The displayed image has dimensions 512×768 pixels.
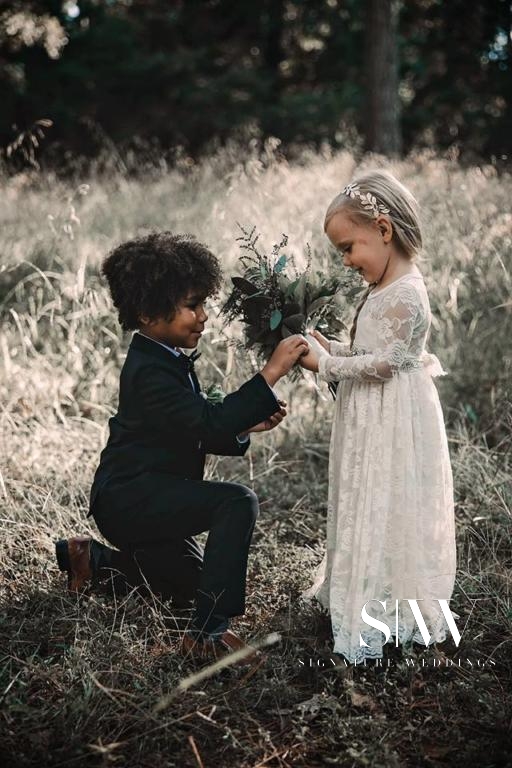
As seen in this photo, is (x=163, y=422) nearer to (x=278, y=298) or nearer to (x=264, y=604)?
(x=278, y=298)

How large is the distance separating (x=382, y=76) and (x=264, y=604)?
10.1 m

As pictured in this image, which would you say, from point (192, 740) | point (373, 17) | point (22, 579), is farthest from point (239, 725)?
point (373, 17)

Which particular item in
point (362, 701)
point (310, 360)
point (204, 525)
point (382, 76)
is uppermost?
point (382, 76)

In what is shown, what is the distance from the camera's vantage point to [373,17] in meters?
11.1

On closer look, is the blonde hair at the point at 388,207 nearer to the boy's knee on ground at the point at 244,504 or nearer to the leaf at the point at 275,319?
the leaf at the point at 275,319

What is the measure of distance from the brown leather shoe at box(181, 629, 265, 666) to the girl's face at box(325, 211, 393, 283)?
4.25ft

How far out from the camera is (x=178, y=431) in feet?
8.37

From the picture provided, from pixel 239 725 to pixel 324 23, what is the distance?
60.3 ft

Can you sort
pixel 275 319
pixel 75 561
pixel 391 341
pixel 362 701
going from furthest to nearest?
pixel 75 561
pixel 275 319
pixel 391 341
pixel 362 701

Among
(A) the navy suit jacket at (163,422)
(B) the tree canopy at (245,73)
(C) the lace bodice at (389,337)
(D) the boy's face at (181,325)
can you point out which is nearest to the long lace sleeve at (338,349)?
(C) the lace bodice at (389,337)

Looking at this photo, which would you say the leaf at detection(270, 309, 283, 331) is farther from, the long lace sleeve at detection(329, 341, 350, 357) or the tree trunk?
the tree trunk

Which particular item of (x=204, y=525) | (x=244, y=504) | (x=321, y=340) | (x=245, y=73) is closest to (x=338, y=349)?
(x=321, y=340)

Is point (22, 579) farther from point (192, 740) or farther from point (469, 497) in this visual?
point (469, 497)

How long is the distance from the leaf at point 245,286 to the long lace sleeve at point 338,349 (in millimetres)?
344
